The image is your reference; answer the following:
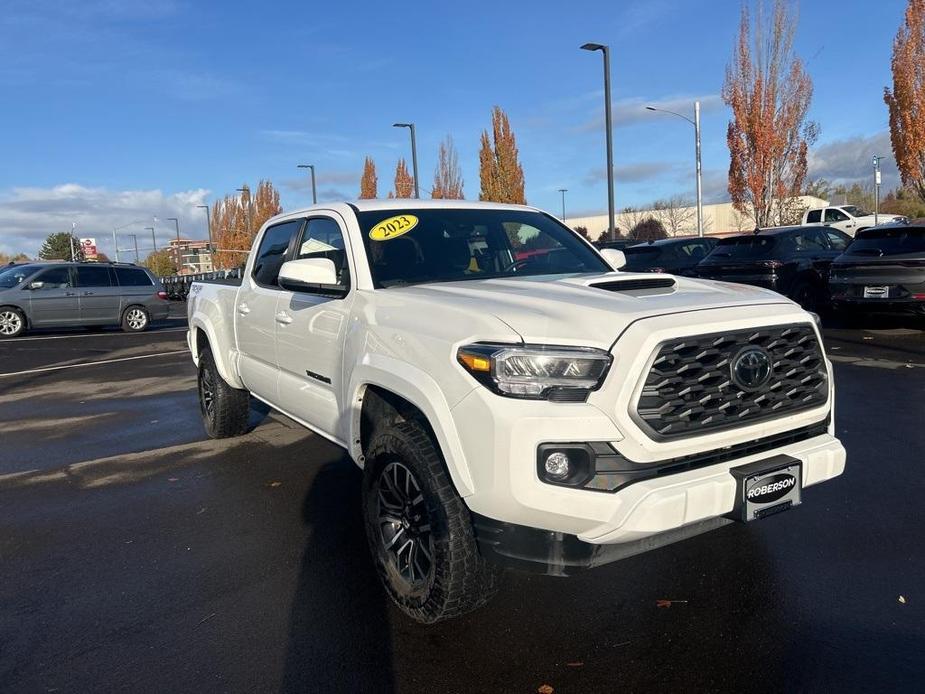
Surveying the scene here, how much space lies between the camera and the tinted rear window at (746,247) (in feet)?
40.8

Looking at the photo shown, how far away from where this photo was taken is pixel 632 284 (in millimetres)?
3377

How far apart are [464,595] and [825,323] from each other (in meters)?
12.0

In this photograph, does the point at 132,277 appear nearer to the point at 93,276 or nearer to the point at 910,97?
the point at 93,276

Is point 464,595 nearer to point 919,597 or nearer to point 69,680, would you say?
point 69,680

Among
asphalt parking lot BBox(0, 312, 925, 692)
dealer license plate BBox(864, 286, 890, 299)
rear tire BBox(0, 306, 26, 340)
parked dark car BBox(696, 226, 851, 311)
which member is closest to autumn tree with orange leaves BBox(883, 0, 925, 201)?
parked dark car BBox(696, 226, 851, 311)

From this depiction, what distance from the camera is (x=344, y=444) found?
3900mm

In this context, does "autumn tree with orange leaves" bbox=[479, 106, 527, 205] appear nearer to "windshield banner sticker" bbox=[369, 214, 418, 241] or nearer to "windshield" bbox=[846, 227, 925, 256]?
"windshield" bbox=[846, 227, 925, 256]

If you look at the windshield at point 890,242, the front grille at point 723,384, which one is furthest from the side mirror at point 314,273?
the windshield at point 890,242

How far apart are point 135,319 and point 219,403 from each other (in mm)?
13634

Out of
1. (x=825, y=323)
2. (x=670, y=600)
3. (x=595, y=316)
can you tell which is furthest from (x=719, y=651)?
(x=825, y=323)

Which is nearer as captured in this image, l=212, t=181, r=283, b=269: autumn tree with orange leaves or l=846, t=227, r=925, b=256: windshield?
l=846, t=227, r=925, b=256: windshield

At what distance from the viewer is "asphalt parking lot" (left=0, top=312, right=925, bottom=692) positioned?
2.81 metres

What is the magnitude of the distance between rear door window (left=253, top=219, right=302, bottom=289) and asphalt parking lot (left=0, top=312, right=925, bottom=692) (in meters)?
1.43

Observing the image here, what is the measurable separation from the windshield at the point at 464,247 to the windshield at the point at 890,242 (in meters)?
8.11
